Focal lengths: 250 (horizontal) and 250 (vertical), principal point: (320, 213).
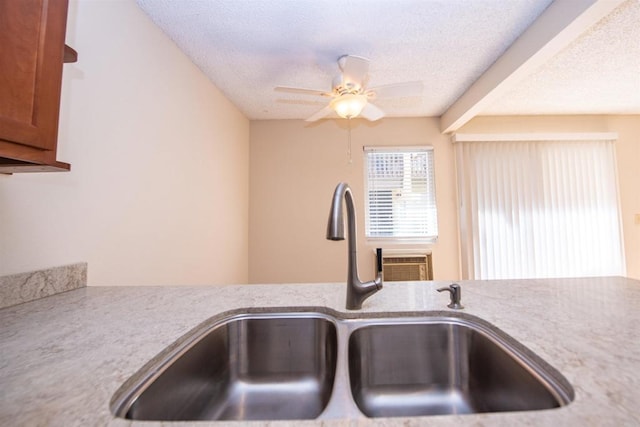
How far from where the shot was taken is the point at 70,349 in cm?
53

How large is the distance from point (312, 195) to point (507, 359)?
9.32 feet

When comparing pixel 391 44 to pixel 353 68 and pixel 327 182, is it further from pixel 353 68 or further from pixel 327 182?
pixel 327 182

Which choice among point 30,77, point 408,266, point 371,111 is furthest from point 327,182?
point 30,77

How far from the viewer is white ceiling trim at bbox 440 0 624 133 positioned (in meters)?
1.39

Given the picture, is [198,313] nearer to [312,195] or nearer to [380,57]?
[380,57]

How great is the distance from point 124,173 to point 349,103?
1.64 meters

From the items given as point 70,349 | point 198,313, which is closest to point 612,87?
point 198,313

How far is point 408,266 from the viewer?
10.1ft

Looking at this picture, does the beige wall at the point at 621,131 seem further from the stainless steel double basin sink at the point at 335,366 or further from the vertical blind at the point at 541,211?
the stainless steel double basin sink at the point at 335,366

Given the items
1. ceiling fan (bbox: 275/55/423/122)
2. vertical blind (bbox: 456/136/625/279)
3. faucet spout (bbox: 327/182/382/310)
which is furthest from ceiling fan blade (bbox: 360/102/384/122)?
faucet spout (bbox: 327/182/382/310)

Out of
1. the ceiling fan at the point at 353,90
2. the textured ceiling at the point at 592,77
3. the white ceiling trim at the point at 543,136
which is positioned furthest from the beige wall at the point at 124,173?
the white ceiling trim at the point at 543,136

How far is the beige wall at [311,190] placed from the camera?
127 inches

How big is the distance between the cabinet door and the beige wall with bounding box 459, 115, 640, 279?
3742 millimetres

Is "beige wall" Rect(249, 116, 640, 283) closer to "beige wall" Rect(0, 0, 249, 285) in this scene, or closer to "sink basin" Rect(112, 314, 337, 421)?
"beige wall" Rect(0, 0, 249, 285)
